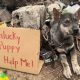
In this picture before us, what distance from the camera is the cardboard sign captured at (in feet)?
8.74

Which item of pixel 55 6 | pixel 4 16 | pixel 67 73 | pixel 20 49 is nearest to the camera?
pixel 67 73

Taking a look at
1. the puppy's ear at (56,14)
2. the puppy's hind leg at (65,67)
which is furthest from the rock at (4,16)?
the puppy's hind leg at (65,67)

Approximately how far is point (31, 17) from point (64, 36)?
561mm

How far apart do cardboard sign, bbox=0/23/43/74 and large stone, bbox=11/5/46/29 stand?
47cm

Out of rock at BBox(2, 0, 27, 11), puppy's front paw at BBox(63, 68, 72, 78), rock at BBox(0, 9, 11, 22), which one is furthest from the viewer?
rock at BBox(2, 0, 27, 11)

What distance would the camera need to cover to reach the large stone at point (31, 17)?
3170 millimetres

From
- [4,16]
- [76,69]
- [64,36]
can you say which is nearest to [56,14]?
[64,36]

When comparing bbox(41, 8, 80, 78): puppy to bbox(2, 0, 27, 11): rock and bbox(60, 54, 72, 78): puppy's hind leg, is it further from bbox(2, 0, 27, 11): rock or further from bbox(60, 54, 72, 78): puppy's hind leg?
bbox(2, 0, 27, 11): rock

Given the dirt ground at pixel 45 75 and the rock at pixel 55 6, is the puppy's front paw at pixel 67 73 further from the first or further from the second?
the rock at pixel 55 6

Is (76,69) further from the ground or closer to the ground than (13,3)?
closer to the ground

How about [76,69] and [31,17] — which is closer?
[76,69]

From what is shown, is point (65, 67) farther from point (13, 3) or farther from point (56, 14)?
point (13, 3)

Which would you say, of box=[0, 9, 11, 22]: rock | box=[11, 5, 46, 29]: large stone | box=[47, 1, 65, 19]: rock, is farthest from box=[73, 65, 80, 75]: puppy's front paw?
box=[0, 9, 11, 22]: rock

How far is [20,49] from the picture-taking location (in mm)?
2729
